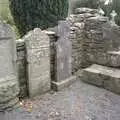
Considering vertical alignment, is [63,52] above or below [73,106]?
above

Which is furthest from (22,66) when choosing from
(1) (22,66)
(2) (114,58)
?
(2) (114,58)

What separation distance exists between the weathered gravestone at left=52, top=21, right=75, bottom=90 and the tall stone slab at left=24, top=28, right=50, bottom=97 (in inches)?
7.5

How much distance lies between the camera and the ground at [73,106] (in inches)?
118

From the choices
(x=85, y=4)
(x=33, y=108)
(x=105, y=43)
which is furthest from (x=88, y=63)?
(x=85, y=4)

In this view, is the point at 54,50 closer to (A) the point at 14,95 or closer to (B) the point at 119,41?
(A) the point at 14,95

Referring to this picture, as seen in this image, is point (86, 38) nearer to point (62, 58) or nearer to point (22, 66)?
point (62, 58)

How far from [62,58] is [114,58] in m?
1.10

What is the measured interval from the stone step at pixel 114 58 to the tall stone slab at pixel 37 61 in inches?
55.1

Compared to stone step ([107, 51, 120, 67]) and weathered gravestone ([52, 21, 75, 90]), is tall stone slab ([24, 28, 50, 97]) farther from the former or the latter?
stone step ([107, 51, 120, 67])

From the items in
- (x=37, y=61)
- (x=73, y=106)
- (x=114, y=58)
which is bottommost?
(x=73, y=106)

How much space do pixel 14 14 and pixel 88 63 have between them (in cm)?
192

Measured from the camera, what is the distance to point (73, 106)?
3.28 meters

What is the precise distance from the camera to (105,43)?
15.2 feet

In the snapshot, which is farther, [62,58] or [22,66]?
[62,58]
